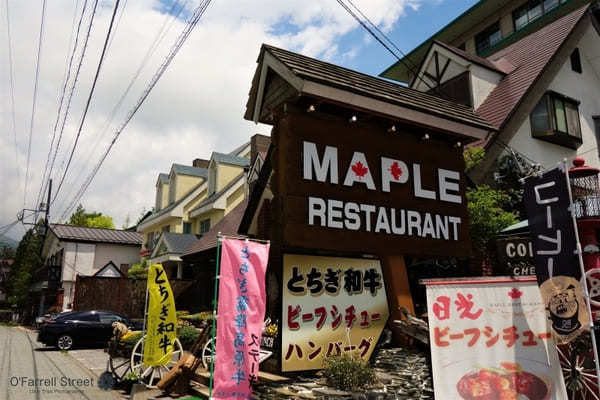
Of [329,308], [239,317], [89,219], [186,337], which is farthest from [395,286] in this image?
[89,219]

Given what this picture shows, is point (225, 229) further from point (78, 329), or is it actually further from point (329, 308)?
point (329, 308)

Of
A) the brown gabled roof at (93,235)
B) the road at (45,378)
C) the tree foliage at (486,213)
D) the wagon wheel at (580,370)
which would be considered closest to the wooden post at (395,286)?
the wagon wheel at (580,370)

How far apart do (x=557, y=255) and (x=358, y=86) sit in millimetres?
5330

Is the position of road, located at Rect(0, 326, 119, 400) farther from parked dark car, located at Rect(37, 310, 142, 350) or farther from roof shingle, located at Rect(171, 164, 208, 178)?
roof shingle, located at Rect(171, 164, 208, 178)

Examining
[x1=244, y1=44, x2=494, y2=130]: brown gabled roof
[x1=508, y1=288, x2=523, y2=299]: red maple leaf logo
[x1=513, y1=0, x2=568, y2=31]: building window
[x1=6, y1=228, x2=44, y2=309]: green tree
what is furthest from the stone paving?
[x1=6, y1=228, x2=44, y2=309]: green tree

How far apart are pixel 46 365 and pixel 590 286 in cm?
1499

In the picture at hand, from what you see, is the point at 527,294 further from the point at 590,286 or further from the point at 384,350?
the point at 384,350

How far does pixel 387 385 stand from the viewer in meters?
7.89

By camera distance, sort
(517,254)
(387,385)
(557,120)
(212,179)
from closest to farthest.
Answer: (387,385) → (517,254) → (557,120) → (212,179)

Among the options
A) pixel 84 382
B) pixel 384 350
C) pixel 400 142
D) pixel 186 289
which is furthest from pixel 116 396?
pixel 186 289

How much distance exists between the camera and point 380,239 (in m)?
9.71

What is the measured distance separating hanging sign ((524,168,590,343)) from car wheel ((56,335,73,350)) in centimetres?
1795

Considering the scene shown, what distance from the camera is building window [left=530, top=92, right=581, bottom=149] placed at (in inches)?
693

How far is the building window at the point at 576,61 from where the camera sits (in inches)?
800
